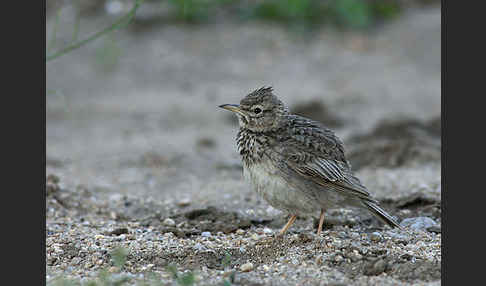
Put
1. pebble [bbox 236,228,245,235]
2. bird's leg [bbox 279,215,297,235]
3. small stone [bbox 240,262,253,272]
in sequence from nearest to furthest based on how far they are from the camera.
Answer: small stone [bbox 240,262,253,272] < bird's leg [bbox 279,215,297,235] < pebble [bbox 236,228,245,235]

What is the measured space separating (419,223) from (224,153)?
4.20 metres

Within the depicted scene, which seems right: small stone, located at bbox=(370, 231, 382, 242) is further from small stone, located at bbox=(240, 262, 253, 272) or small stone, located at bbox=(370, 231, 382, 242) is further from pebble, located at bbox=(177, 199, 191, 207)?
→ pebble, located at bbox=(177, 199, 191, 207)

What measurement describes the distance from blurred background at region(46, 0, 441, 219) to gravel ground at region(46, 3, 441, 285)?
0.04 m

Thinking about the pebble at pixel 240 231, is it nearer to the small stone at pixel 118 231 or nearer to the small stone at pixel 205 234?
the small stone at pixel 205 234

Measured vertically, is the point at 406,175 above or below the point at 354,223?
above

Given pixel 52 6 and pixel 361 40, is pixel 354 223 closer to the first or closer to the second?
pixel 361 40

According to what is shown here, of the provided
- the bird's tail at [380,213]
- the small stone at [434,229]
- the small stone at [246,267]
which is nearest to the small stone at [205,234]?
the small stone at [246,267]

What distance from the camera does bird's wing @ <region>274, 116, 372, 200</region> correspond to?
5863 mm

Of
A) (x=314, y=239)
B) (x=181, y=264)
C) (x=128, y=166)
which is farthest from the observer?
(x=128, y=166)

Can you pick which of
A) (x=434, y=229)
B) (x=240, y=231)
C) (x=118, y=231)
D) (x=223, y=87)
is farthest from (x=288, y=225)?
(x=223, y=87)

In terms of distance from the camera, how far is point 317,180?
19.3 ft

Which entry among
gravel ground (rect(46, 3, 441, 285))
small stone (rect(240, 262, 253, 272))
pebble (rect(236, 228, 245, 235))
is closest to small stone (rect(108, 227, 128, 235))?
gravel ground (rect(46, 3, 441, 285))

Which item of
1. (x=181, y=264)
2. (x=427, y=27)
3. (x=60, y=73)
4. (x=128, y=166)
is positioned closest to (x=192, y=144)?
(x=128, y=166)

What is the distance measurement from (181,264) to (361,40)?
10.1 m
